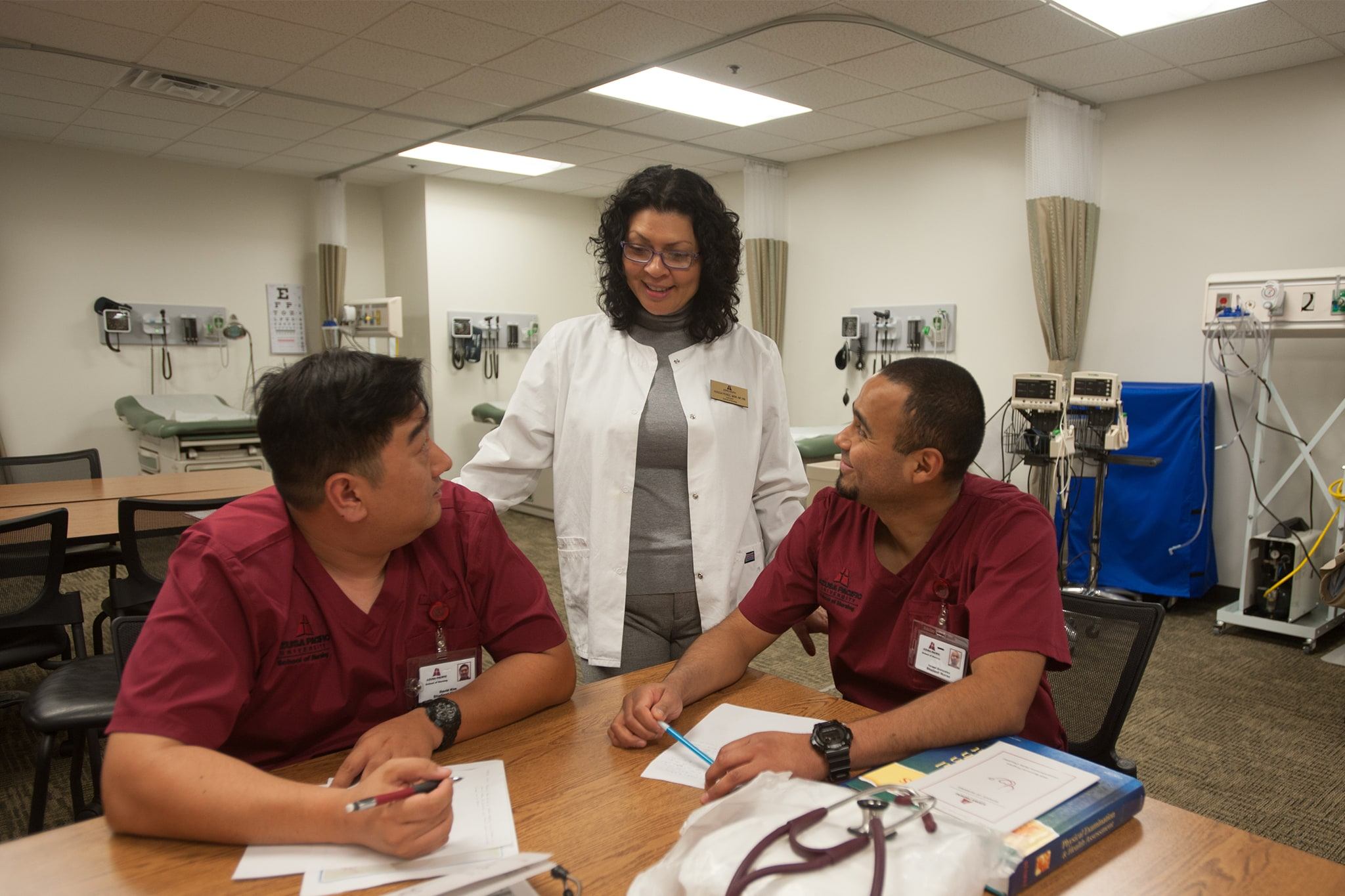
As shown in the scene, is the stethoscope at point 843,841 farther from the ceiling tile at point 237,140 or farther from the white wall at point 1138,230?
the ceiling tile at point 237,140

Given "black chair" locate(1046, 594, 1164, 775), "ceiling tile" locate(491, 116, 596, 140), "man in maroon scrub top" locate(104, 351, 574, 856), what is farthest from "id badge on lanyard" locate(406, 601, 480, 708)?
"ceiling tile" locate(491, 116, 596, 140)

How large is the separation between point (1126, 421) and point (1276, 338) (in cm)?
79

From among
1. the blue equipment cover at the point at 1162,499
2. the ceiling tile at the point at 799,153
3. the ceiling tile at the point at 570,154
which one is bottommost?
the blue equipment cover at the point at 1162,499

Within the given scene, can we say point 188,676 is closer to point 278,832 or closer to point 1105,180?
point 278,832

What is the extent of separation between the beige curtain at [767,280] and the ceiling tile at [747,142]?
26.1 inches

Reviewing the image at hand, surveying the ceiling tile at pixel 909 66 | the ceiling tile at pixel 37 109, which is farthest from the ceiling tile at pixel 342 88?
the ceiling tile at pixel 909 66

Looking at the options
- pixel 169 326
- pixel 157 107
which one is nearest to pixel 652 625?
pixel 157 107

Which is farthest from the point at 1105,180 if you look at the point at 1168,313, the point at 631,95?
the point at 631,95

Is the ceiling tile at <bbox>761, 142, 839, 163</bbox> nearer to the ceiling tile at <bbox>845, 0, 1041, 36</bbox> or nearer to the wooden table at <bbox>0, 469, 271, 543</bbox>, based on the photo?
the ceiling tile at <bbox>845, 0, 1041, 36</bbox>

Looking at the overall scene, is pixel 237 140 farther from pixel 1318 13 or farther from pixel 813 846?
pixel 813 846

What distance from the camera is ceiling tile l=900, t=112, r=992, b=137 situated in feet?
16.9

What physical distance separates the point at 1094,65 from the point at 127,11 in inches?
169

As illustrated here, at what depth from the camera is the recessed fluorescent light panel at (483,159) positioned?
20.1 feet

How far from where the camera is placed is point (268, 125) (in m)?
5.38
